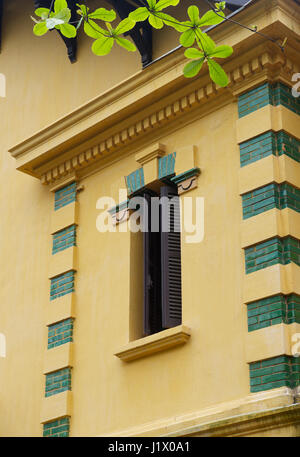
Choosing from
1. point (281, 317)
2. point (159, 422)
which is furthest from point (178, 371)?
point (281, 317)

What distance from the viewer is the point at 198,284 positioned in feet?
32.0

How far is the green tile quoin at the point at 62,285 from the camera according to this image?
442 inches

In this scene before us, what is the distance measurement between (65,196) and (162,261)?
219 centimetres

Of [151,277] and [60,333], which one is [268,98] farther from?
[60,333]

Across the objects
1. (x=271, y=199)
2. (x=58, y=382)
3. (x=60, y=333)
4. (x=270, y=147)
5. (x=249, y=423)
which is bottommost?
(x=249, y=423)

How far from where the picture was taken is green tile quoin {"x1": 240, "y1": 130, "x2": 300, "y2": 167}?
31.4ft

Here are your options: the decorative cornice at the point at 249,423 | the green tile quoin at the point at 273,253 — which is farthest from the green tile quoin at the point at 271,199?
the decorative cornice at the point at 249,423

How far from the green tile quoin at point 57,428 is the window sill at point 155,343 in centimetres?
109

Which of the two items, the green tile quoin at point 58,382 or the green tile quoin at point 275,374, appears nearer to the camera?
the green tile quoin at point 275,374

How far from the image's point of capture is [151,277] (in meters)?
10.5

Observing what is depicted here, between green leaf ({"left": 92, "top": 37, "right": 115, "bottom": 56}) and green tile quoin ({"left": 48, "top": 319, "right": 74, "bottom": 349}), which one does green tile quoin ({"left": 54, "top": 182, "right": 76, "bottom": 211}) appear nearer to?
green tile quoin ({"left": 48, "top": 319, "right": 74, "bottom": 349})

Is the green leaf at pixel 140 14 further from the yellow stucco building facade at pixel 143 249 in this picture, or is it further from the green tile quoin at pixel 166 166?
the green tile quoin at pixel 166 166

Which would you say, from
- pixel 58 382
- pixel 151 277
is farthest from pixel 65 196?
pixel 58 382

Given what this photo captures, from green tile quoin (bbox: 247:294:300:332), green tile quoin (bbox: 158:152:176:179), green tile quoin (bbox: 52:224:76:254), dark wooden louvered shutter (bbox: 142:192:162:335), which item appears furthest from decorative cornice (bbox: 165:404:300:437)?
green tile quoin (bbox: 52:224:76:254)
